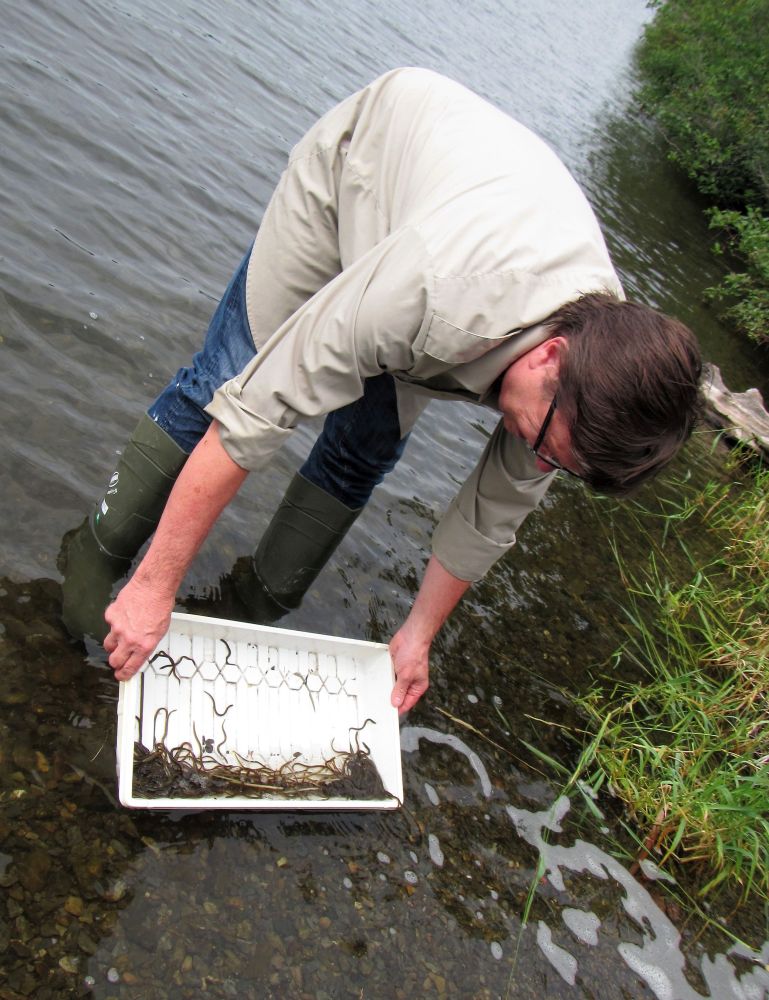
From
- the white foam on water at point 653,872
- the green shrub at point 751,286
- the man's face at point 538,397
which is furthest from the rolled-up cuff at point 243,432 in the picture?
the green shrub at point 751,286

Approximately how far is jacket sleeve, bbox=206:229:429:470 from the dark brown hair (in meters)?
0.41

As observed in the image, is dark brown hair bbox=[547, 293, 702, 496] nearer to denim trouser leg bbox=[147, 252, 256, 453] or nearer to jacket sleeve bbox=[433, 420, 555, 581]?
jacket sleeve bbox=[433, 420, 555, 581]

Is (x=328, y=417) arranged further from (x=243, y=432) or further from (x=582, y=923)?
(x=582, y=923)

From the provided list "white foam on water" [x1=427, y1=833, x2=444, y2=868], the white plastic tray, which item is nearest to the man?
the white plastic tray

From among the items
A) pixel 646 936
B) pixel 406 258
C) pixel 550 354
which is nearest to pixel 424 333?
pixel 406 258

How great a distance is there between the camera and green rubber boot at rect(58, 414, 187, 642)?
2.86 m

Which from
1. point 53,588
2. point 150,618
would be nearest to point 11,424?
point 53,588

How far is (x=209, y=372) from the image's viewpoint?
2.77 metres

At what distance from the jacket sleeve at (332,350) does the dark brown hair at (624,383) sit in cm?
41

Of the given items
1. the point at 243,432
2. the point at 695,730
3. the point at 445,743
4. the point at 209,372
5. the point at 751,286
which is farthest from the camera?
Answer: the point at 751,286

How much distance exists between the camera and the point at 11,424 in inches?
148

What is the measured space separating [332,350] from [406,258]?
29 cm

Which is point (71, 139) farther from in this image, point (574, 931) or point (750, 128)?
point (750, 128)

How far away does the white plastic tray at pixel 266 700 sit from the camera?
278 centimetres
